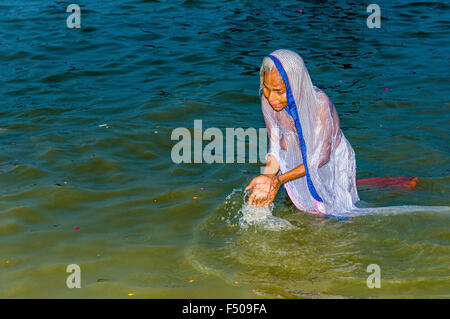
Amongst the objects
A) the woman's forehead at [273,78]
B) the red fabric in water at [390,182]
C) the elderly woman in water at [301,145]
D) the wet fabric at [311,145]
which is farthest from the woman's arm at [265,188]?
the red fabric in water at [390,182]

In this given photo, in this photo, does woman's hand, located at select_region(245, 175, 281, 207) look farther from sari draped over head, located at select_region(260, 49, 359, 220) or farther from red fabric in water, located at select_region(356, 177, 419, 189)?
red fabric in water, located at select_region(356, 177, 419, 189)

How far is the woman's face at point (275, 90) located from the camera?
4234mm

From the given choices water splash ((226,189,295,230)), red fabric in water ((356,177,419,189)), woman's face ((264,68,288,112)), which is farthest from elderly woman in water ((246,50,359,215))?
red fabric in water ((356,177,419,189))

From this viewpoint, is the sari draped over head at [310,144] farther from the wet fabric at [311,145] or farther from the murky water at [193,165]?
the murky water at [193,165]

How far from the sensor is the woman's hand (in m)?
4.45

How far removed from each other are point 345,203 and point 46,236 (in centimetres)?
246

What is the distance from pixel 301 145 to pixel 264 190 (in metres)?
0.45

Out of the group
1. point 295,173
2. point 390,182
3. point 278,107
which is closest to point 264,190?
point 295,173

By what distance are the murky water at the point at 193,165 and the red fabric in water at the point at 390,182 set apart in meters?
0.11

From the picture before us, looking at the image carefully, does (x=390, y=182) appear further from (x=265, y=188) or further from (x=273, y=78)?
(x=273, y=78)

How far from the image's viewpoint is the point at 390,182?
586cm

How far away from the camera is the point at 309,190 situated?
15.9 ft

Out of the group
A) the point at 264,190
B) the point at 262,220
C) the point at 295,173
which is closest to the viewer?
the point at 264,190

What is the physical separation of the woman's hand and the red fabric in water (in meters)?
1.64
